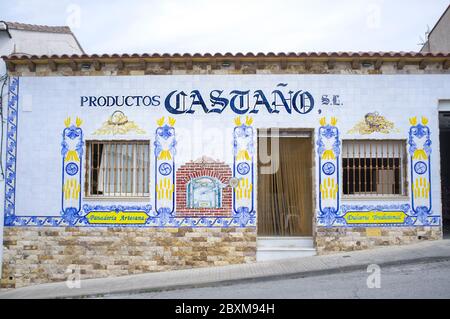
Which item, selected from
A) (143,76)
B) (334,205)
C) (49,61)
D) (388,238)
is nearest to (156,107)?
(143,76)

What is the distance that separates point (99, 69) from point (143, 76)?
3.22 feet

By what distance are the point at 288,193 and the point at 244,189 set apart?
1.17 meters

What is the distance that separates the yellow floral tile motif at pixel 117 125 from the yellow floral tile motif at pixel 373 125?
4759mm

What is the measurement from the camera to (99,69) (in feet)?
34.4

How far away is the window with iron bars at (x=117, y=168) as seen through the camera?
10.4 m

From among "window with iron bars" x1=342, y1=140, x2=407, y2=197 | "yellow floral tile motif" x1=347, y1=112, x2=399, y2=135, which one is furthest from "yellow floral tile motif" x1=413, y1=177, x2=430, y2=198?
"yellow floral tile motif" x1=347, y1=112, x2=399, y2=135

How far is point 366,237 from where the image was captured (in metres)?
10.1

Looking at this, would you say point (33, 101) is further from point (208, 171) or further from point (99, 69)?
point (208, 171)

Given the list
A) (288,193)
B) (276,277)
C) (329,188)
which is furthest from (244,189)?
(276,277)

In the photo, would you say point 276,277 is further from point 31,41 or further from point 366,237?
point 31,41

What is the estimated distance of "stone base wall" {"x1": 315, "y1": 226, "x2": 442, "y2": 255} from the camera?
33.2 ft

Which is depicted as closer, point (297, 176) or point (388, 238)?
point (388, 238)

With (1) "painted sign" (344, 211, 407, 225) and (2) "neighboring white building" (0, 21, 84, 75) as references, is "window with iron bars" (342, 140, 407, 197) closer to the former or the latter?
(1) "painted sign" (344, 211, 407, 225)

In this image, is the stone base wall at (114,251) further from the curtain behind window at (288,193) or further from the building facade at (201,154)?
the curtain behind window at (288,193)
